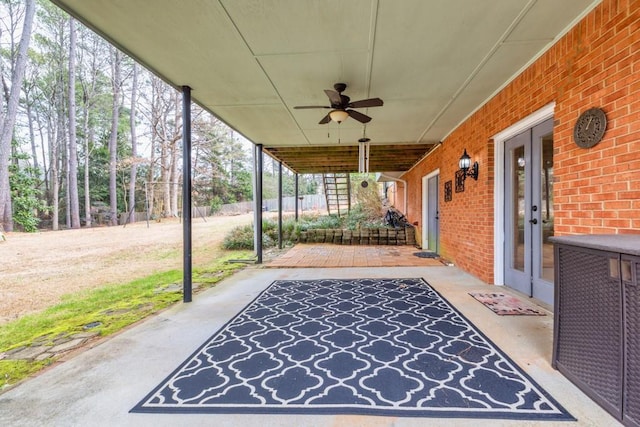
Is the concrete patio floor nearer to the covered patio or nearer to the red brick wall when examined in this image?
the covered patio

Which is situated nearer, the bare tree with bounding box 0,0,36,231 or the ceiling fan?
the ceiling fan

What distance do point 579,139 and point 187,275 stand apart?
419 cm

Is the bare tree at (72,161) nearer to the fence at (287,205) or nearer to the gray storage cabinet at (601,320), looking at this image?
the fence at (287,205)

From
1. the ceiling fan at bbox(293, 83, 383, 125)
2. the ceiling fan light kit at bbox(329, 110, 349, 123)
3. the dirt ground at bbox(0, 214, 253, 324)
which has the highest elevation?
the ceiling fan at bbox(293, 83, 383, 125)

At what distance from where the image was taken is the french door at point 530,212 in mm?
3188

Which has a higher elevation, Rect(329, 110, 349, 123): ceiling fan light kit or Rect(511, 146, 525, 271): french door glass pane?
Rect(329, 110, 349, 123): ceiling fan light kit

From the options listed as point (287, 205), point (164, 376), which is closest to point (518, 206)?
point (164, 376)

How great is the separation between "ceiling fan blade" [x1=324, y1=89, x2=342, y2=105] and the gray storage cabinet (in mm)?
2442

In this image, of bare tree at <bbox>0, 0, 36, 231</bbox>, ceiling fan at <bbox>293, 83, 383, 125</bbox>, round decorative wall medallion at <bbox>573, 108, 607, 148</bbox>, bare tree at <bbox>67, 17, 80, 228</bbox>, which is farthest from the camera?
bare tree at <bbox>67, 17, 80, 228</bbox>

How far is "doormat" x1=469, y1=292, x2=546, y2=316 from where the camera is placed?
2.98 meters

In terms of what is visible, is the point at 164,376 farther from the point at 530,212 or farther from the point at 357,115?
the point at 530,212

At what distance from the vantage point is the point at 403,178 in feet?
37.1

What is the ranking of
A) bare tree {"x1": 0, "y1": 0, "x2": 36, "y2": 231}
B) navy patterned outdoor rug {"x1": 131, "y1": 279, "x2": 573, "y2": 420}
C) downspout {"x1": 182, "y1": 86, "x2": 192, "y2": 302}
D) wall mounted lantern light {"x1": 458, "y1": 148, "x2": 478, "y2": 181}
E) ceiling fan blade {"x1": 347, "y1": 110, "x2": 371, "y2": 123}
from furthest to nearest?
bare tree {"x1": 0, "y1": 0, "x2": 36, "y2": 231}, wall mounted lantern light {"x1": 458, "y1": 148, "x2": 478, "y2": 181}, ceiling fan blade {"x1": 347, "y1": 110, "x2": 371, "y2": 123}, downspout {"x1": 182, "y1": 86, "x2": 192, "y2": 302}, navy patterned outdoor rug {"x1": 131, "y1": 279, "x2": 573, "y2": 420}

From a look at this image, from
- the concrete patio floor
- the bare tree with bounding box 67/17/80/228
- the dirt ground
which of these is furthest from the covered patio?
the bare tree with bounding box 67/17/80/228
